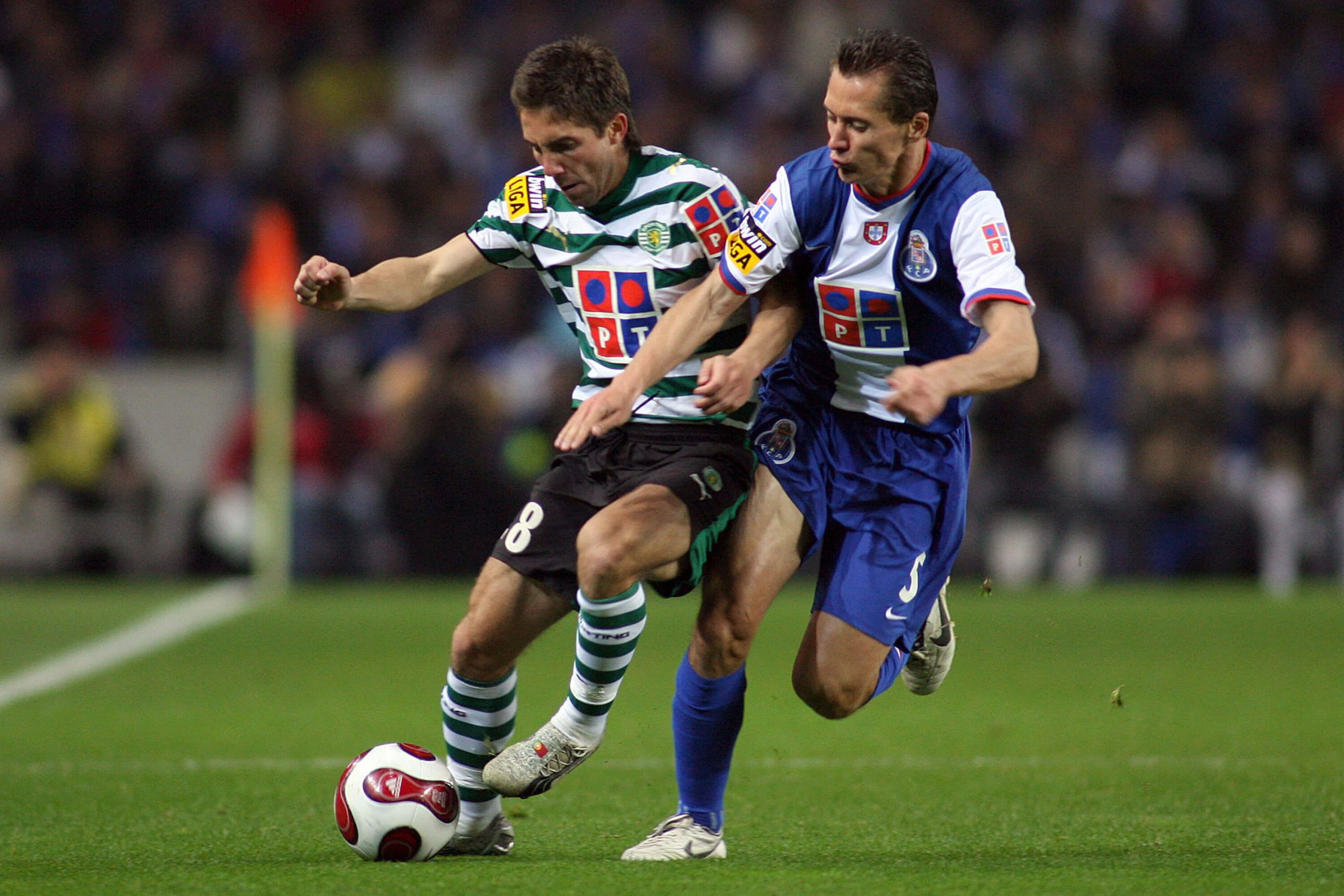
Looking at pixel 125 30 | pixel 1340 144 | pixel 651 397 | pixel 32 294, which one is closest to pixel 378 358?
pixel 32 294

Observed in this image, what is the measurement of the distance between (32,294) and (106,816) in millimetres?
9920

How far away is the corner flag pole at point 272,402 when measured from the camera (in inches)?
490

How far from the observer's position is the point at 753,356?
4.89 metres

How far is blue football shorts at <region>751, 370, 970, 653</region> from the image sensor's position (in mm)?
5164

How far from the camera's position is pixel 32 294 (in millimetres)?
14523

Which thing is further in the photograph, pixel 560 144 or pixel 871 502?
pixel 871 502

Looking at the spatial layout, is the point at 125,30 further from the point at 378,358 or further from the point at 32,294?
the point at 378,358

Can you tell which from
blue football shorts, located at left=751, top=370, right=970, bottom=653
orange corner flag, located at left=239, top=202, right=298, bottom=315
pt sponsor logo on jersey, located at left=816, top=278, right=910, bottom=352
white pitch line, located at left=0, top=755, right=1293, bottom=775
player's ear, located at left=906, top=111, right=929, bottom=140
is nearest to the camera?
player's ear, located at left=906, top=111, right=929, bottom=140

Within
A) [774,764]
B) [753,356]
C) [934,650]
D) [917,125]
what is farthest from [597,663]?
[774,764]

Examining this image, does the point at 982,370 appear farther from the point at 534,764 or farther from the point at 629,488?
the point at 534,764

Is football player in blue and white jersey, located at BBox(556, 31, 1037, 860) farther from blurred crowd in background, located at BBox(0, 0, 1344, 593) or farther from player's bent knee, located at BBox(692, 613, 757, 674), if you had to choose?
blurred crowd in background, located at BBox(0, 0, 1344, 593)

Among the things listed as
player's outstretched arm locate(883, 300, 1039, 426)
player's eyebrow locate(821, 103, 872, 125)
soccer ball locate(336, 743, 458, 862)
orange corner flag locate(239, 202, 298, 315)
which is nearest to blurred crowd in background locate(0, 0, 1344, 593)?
orange corner flag locate(239, 202, 298, 315)

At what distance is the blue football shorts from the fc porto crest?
517 millimetres

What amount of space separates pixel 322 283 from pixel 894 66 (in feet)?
5.37
